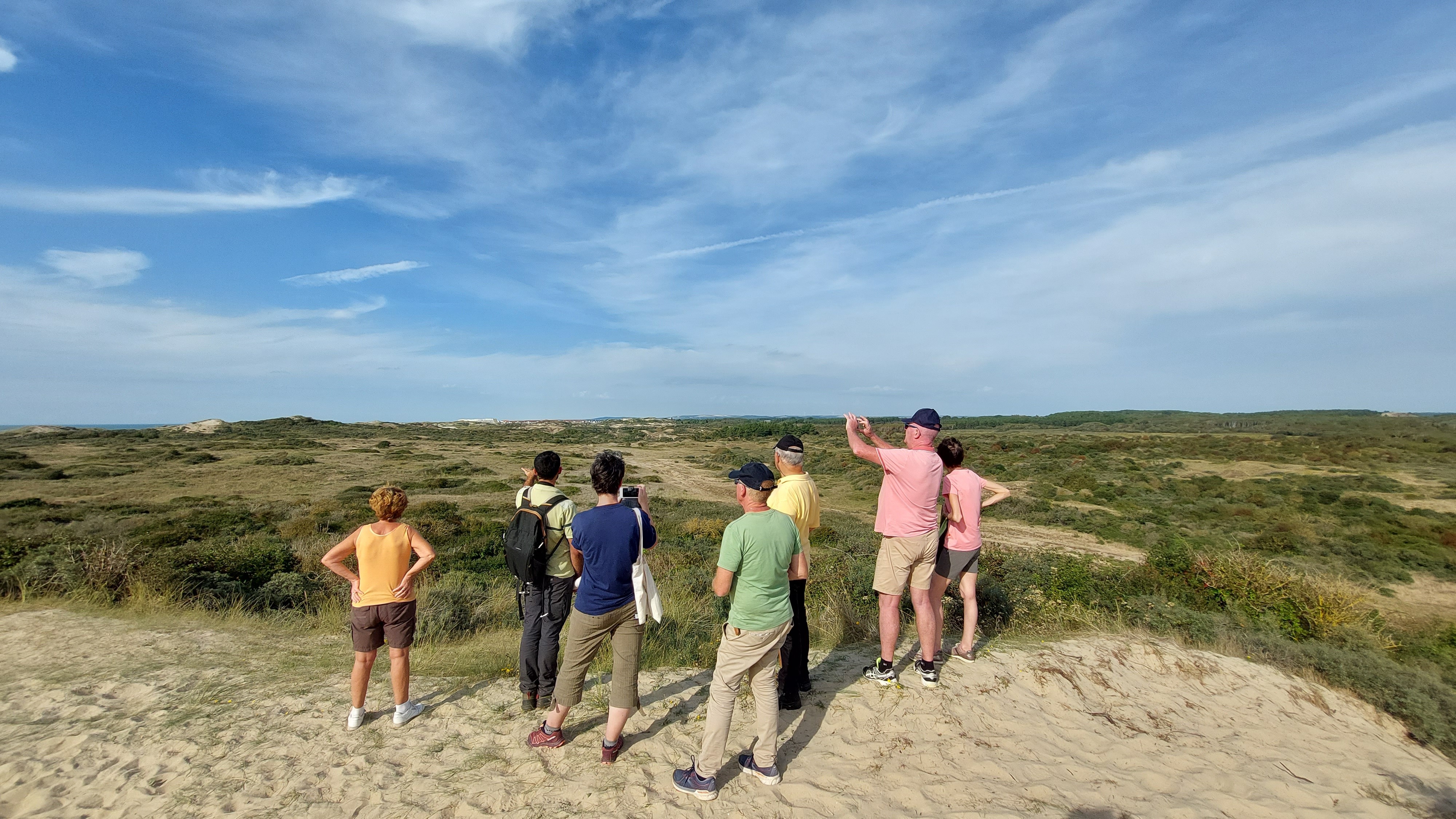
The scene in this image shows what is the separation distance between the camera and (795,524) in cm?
372

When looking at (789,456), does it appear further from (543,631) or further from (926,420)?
(543,631)

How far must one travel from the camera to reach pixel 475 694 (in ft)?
16.5

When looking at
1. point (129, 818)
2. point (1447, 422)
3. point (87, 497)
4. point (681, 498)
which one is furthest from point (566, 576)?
point (1447, 422)

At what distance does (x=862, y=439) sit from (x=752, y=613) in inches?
69.0

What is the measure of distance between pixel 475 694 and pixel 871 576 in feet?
16.3

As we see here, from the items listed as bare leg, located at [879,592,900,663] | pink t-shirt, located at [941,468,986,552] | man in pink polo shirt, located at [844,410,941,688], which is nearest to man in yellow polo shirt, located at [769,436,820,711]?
man in pink polo shirt, located at [844,410,941,688]

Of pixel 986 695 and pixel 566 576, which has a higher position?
pixel 566 576

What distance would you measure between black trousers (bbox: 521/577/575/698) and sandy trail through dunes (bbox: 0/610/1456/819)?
0.32m

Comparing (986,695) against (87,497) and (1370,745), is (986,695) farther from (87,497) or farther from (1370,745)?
(87,497)

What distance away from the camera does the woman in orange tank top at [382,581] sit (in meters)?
4.01

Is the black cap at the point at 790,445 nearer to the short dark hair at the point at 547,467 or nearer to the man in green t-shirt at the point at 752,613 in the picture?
the man in green t-shirt at the point at 752,613

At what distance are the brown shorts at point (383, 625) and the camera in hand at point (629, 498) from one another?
1.75 m

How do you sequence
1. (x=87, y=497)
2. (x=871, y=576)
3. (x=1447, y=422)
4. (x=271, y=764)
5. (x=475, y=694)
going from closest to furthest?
(x=271, y=764)
(x=475, y=694)
(x=871, y=576)
(x=87, y=497)
(x=1447, y=422)

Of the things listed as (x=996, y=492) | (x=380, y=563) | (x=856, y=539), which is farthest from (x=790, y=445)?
(x=856, y=539)
